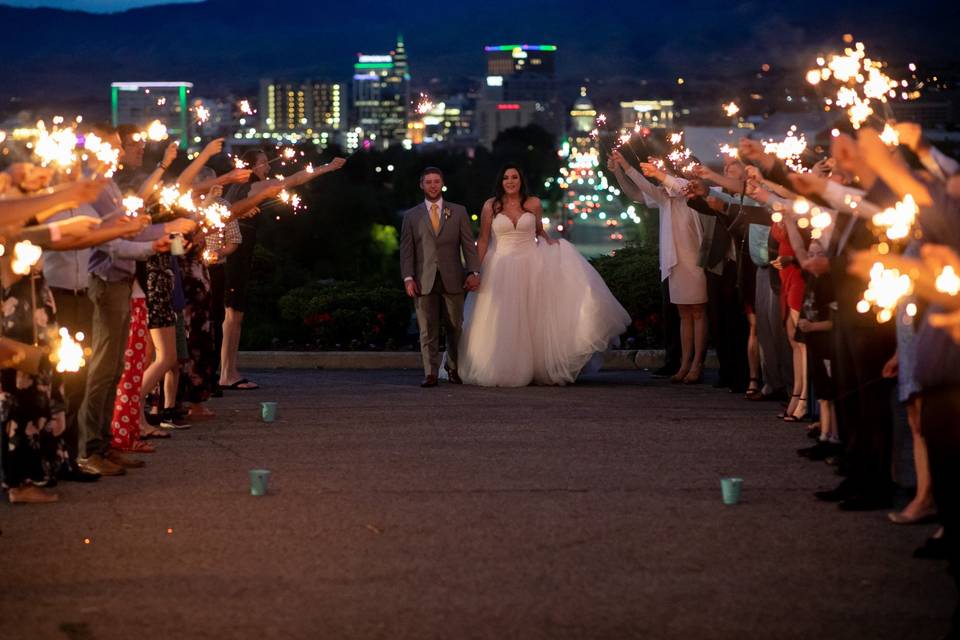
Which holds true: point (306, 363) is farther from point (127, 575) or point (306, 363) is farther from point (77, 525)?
point (127, 575)

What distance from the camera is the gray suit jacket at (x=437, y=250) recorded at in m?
18.3

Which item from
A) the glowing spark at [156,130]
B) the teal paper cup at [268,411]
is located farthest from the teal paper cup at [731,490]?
the teal paper cup at [268,411]

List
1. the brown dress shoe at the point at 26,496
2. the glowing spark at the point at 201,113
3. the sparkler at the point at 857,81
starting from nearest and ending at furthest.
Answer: the sparkler at the point at 857,81, the brown dress shoe at the point at 26,496, the glowing spark at the point at 201,113

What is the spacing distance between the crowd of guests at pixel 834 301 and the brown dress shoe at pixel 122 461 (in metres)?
4.95

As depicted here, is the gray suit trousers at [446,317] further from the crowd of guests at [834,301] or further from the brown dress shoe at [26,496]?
the brown dress shoe at [26,496]

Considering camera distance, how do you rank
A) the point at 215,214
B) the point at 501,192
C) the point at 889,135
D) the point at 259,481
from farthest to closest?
the point at 501,192, the point at 215,214, the point at 259,481, the point at 889,135

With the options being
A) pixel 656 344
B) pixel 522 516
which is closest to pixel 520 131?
pixel 656 344

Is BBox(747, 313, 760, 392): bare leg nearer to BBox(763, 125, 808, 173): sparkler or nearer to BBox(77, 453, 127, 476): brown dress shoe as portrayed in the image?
BBox(763, 125, 808, 173): sparkler

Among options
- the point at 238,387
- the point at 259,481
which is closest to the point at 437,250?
the point at 238,387

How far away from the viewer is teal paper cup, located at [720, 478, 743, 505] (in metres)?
10.3

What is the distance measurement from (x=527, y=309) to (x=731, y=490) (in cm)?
803

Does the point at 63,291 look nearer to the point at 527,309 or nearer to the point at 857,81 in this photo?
the point at 857,81

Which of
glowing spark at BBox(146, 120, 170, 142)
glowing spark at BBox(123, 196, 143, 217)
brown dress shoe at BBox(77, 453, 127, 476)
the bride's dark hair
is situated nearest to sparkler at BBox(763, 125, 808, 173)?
glowing spark at BBox(146, 120, 170, 142)

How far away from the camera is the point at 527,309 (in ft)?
59.6
